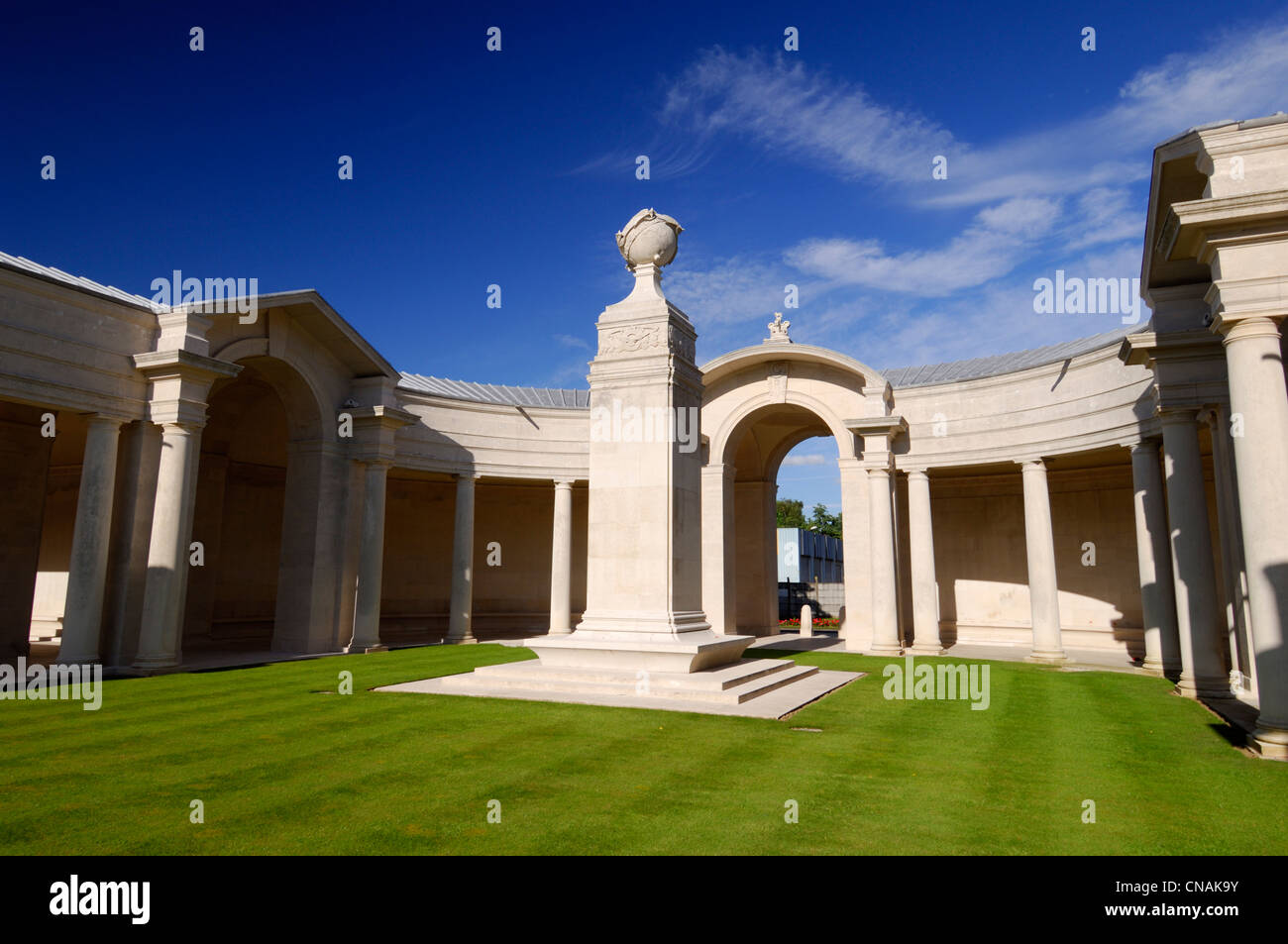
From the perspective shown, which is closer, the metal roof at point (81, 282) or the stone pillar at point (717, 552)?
the metal roof at point (81, 282)

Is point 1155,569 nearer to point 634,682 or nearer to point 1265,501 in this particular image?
point 1265,501

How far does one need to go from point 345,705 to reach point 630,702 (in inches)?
221

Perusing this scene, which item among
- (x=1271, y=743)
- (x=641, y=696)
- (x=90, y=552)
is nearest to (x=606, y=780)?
(x=641, y=696)

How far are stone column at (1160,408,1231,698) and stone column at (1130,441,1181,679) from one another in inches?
185

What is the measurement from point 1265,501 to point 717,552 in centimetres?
2105

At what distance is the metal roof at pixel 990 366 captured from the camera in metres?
30.5

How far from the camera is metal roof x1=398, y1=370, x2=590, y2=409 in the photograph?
4141 centimetres

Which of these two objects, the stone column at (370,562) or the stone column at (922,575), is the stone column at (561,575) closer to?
the stone column at (370,562)

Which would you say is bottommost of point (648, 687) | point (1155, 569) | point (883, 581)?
point (648, 687)

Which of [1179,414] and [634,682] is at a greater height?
[1179,414]

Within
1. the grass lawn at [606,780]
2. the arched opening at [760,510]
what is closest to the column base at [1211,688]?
the grass lawn at [606,780]

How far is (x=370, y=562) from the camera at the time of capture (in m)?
28.0

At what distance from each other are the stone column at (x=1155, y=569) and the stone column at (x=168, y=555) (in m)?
28.3
